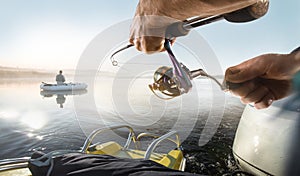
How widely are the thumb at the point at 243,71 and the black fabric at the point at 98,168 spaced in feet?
1.42

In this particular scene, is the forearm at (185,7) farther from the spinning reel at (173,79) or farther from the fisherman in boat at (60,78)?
the fisherman in boat at (60,78)

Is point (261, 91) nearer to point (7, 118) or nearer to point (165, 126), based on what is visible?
point (165, 126)

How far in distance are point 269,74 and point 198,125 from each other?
475 cm

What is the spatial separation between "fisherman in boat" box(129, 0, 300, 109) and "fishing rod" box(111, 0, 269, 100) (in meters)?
0.02

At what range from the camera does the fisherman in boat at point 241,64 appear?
46cm

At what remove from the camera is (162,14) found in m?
0.48

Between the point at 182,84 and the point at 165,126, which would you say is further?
the point at 165,126


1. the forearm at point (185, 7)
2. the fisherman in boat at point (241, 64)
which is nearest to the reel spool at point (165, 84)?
the fisherman in boat at point (241, 64)

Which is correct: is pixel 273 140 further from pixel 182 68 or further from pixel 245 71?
pixel 182 68

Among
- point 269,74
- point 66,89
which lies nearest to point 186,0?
point 269,74

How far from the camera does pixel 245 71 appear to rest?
765 mm

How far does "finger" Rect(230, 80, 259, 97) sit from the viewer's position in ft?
2.69

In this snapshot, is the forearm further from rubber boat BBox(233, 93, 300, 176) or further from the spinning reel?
rubber boat BBox(233, 93, 300, 176)

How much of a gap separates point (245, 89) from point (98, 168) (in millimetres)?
705
